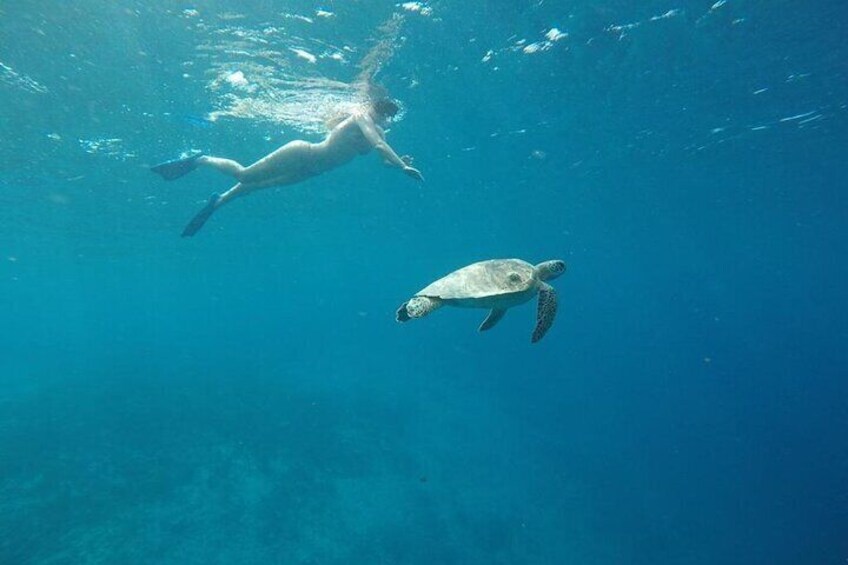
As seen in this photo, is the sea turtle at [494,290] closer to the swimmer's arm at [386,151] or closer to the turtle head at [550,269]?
the turtle head at [550,269]

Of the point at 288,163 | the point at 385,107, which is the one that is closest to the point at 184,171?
the point at 288,163

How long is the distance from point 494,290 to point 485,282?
0.20 meters

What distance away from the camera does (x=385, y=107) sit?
1494 cm

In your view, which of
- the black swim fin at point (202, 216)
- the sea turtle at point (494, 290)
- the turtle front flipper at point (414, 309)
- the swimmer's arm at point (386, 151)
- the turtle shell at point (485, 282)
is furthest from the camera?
the black swim fin at point (202, 216)

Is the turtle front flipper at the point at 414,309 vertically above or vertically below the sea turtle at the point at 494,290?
above

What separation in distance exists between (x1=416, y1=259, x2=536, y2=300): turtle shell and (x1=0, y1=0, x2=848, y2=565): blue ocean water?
24.3ft

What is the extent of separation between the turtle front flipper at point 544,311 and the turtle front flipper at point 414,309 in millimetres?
1524

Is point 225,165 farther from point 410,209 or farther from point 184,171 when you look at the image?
point 410,209

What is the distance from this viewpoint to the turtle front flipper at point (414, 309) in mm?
4754

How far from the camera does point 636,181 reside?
2673 cm

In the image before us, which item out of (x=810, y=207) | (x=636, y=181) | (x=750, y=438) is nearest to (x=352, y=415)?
(x=636, y=181)

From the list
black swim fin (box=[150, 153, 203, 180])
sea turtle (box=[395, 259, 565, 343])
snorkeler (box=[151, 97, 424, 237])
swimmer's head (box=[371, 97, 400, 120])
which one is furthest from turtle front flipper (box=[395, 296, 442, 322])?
swimmer's head (box=[371, 97, 400, 120])

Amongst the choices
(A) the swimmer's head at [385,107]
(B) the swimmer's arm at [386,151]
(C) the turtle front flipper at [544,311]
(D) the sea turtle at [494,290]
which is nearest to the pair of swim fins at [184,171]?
(B) the swimmer's arm at [386,151]

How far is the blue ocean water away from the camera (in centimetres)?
1094
